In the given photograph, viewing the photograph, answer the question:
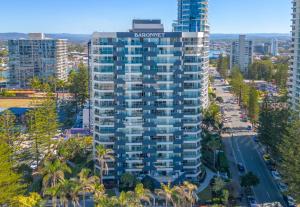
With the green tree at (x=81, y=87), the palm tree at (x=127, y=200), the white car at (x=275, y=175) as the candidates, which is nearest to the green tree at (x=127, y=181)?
the palm tree at (x=127, y=200)

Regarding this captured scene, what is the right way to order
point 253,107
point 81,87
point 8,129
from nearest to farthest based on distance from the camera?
1. point 8,129
2. point 253,107
3. point 81,87

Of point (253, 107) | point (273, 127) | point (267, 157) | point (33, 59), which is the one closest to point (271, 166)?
point (267, 157)

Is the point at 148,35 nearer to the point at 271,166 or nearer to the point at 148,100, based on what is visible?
the point at 148,100

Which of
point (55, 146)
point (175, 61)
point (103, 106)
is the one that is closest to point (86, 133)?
point (55, 146)

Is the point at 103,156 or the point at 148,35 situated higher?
the point at 148,35

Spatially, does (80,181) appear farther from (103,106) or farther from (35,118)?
(35,118)

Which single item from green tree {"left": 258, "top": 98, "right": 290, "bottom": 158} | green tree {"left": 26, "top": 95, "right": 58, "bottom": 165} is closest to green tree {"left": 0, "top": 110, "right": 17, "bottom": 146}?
green tree {"left": 26, "top": 95, "right": 58, "bottom": 165}
